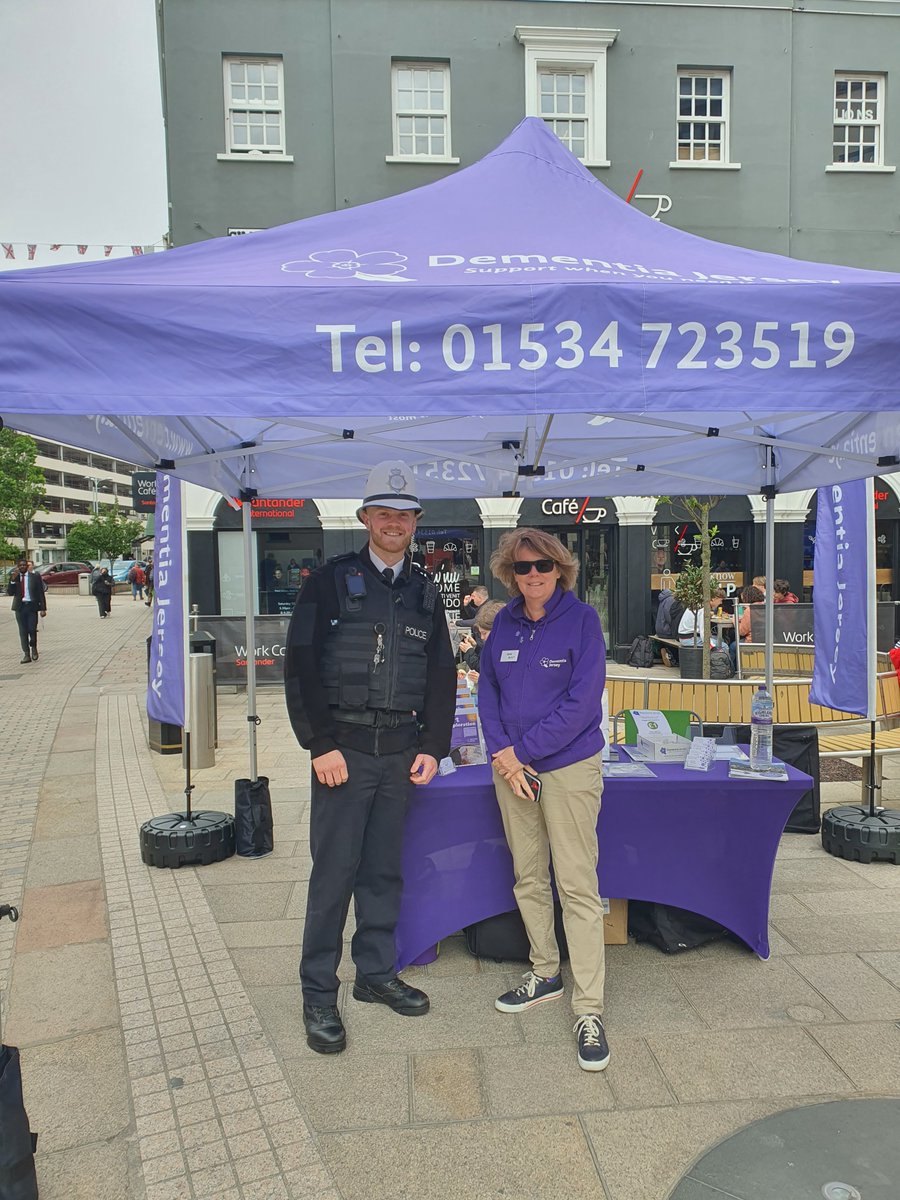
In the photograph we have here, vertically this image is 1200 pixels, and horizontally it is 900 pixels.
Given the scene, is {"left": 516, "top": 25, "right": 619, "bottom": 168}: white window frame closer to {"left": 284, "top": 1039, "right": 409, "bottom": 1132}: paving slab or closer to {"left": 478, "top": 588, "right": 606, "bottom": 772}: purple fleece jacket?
{"left": 478, "top": 588, "right": 606, "bottom": 772}: purple fleece jacket

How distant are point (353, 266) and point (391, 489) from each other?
2.81 feet

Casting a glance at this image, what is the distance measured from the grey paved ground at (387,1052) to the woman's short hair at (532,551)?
178 centimetres

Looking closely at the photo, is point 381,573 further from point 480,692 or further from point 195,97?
point 195,97

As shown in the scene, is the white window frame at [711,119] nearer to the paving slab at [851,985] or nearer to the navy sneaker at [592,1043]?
the paving slab at [851,985]

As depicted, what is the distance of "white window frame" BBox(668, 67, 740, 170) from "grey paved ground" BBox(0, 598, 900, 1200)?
45.4 feet

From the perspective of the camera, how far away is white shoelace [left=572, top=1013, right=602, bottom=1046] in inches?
121

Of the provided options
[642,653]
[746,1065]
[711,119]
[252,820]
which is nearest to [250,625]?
[252,820]

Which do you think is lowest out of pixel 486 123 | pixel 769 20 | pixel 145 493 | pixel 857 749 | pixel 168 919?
pixel 168 919

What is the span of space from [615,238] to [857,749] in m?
4.30

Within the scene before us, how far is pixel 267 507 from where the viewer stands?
1475 cm

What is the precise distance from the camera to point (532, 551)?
3303 millimetres

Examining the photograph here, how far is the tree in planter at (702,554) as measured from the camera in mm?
9680

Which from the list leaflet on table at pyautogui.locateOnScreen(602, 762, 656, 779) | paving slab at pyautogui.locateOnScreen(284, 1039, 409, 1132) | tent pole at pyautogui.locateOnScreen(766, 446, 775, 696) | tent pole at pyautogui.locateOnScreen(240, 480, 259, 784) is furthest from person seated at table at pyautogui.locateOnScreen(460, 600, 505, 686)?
paving slab at pyautogui.locateOnScreen(284, 1039, 409, 1132)

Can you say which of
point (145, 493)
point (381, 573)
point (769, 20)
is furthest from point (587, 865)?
point (769, 20)
